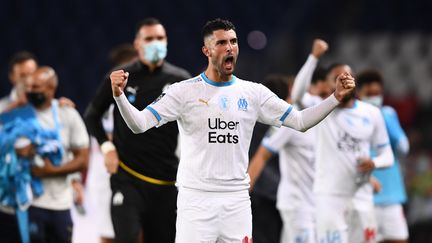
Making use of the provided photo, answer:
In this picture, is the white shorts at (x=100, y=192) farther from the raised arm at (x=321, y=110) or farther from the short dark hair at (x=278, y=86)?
the raised arm at (x=321, y=110)

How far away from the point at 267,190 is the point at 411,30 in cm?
717

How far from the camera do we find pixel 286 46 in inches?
587

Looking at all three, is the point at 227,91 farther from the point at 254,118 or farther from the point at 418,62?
the point at 418,62

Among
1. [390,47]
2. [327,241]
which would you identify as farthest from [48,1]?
[327,241]

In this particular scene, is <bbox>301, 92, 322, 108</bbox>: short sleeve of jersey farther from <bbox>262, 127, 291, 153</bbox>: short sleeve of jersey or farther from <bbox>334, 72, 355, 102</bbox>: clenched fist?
<bbox>334, 72, 355, 102</bbox>: clenched fist

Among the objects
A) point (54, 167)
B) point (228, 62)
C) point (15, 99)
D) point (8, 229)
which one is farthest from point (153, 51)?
point (15, 99)

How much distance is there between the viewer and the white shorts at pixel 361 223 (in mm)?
8086

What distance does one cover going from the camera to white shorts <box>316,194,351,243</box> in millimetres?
7945

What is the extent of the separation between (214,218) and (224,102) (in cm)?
68

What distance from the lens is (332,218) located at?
7.95 m

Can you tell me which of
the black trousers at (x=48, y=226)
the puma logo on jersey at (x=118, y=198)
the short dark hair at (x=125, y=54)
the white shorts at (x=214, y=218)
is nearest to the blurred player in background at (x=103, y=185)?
the short dark hair at (x=125, y=54)

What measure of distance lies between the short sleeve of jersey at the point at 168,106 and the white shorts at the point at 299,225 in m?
2.75

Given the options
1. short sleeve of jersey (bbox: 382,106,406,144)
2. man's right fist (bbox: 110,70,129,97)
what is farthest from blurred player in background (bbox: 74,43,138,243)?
man's right fist (bbox: 110,70,129,97)

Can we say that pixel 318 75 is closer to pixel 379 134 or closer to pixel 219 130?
pixel 379 134
